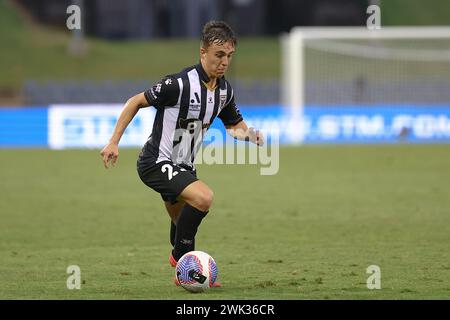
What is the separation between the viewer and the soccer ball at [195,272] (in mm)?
8164

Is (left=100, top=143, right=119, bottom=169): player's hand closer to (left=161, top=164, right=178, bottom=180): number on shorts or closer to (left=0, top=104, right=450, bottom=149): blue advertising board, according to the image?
(left=161, top=164, right=178, bottom=180): number on shorts

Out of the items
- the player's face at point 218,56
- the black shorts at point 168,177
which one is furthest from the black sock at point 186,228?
the player's face at point 218,56

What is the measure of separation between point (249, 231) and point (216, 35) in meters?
4.66

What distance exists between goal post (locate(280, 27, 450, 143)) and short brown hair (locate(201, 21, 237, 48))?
20.6 metres

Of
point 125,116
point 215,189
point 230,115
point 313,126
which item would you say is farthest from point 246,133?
point 313,126

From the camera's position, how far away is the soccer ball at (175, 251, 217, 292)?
8.16 m

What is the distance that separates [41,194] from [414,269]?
8974 millimetres

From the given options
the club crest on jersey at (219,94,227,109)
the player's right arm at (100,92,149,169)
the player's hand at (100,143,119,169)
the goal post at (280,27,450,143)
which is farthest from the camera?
the goal post at (280,27,450,143)

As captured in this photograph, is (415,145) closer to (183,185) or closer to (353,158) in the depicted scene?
(353,158)

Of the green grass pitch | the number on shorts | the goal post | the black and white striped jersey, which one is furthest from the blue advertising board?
the number on shorts

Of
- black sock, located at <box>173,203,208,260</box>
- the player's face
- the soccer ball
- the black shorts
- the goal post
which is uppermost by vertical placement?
the goal post

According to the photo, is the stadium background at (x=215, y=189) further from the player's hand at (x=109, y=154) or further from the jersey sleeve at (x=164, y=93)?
the jersey sleeve at (x=164, y=93)

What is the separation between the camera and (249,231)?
12594 mm
